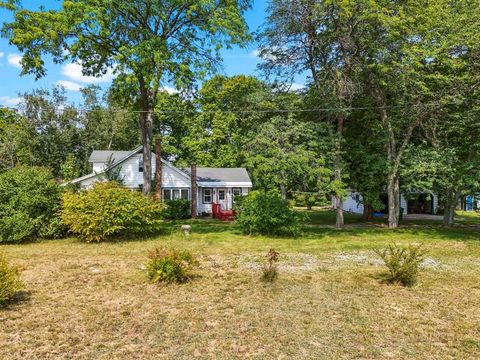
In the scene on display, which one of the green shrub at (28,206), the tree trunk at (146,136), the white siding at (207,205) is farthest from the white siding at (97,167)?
the green shrub at (28,206)

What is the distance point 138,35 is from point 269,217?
33.4 ft

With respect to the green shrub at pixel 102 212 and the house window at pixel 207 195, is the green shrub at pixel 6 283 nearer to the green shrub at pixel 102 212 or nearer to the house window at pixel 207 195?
the green shrub at pixel 102 212

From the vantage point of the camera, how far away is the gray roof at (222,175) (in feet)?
97.1

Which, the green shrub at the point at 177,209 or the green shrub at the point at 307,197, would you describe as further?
the green shrub at the point at 177,209

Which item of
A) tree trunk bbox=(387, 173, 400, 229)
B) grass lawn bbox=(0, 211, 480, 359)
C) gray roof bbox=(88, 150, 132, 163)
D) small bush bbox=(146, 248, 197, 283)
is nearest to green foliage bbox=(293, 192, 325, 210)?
tree trunk bbox=(387, 173, 400, 229)

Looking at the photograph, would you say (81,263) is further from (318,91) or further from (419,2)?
(419,2)

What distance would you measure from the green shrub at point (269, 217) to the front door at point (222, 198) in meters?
12.2

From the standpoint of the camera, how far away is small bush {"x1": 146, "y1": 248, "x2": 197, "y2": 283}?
855cm

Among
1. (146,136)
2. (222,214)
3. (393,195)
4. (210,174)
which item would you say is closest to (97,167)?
(210,174)

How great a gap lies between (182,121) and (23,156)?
1543 cm

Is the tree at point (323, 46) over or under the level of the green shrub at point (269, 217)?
over

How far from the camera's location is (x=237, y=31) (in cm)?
1780

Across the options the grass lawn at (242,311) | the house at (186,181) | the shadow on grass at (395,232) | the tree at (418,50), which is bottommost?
the grass lawn at (242,311)

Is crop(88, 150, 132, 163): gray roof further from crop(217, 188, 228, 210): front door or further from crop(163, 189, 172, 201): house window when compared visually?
crop(217, 188, 228, 210): front door
